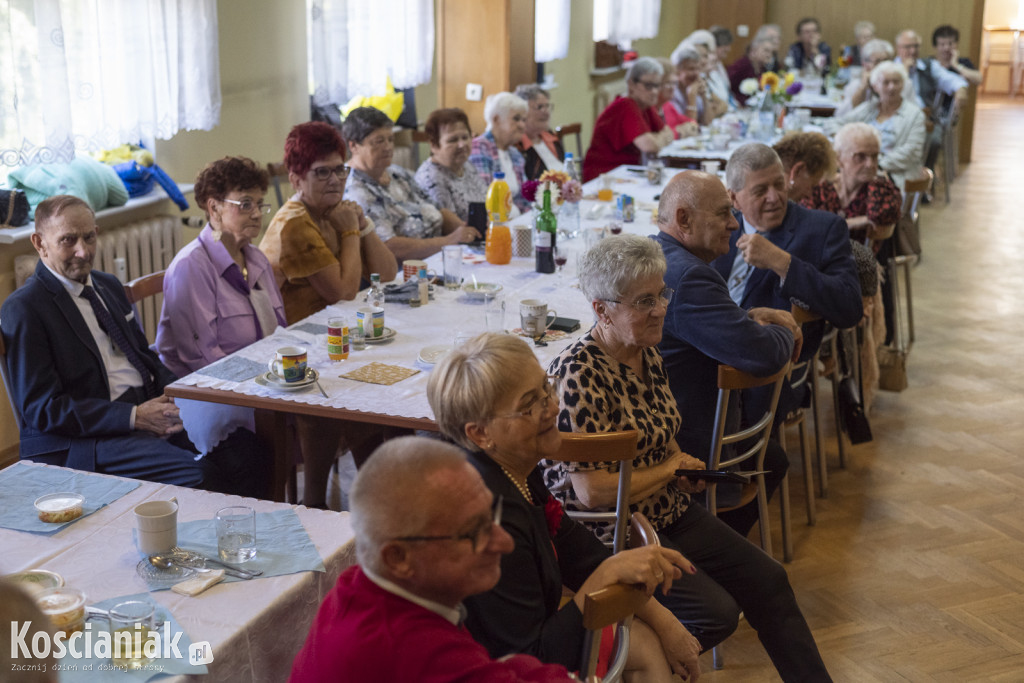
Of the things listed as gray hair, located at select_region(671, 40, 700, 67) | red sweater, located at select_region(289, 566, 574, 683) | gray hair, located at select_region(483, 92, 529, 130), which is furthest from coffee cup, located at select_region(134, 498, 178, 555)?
gray hair, located at select_region(671, 40, 700, 67)

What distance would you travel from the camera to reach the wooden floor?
9.62 feet

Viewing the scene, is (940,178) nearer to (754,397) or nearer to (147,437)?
(754,397)

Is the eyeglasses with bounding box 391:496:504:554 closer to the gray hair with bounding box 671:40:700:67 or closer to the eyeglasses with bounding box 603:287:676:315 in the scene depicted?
the eyeglasses with bounding box 603:287:676:315

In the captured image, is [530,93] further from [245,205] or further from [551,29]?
[245,205]

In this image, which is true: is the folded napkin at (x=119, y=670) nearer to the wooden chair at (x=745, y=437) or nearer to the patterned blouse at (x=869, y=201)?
the wooden chair at (x=745, y=437)

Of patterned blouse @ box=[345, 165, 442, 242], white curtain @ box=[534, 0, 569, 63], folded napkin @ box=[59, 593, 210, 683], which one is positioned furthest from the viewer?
white curtain @ box=[534, 0, 569, 63]

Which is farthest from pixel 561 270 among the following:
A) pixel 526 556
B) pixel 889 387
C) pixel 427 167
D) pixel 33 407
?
pixel 526 556

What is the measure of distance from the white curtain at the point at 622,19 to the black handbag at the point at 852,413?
6223 millimetres

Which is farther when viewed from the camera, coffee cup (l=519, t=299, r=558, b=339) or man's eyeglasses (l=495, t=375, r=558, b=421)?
coffee cup (l=519, t=299, r=558, b=339)

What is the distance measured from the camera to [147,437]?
9.71 feet

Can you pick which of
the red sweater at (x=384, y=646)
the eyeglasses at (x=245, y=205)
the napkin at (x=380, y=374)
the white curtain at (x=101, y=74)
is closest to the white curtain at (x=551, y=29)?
the white curtain at (x=101, y=74)

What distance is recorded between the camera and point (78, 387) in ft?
9.64

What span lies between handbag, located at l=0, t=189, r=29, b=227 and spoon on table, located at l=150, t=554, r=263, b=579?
237cm

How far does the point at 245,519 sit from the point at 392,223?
283 centimetres
